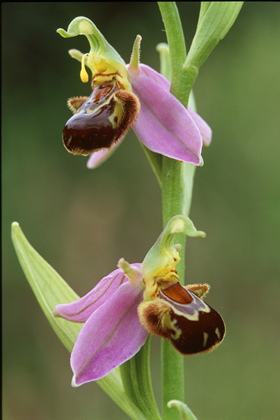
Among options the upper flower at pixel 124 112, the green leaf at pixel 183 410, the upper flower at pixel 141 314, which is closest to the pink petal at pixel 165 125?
the upper flower at pixel 124 112

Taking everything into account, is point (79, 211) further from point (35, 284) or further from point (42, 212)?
point (35, 284)

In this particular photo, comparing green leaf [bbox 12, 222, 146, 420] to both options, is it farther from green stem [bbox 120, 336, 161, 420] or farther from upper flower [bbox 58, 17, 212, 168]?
upper flower [bbox 58, 17, 212, 168]

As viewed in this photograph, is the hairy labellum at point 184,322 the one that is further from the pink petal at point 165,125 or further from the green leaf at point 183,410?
the pink petal at point 165,125

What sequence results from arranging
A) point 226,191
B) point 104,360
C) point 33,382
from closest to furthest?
1. point 104,360
2. point 33,382
3. point 226,191

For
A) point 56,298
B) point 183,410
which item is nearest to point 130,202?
point 56,298

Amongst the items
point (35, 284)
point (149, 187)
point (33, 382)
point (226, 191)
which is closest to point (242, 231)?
point (226, 191)

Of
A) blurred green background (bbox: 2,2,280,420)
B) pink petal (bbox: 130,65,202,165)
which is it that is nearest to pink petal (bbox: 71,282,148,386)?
pink petal (bbox: 130,65,202,165)
